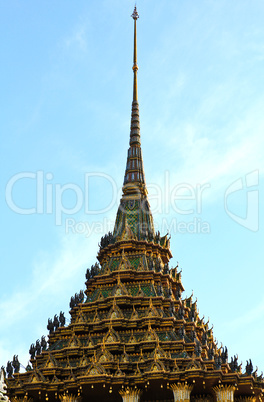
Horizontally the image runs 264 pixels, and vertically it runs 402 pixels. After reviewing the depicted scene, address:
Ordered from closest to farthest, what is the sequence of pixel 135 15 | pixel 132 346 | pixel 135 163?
pixel 132 346, pixel 135 163, pixel 135 15

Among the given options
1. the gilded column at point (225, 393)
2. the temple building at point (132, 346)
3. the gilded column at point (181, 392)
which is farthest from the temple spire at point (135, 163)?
the gilded column at point (225, 393)

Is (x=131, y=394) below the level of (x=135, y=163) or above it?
below

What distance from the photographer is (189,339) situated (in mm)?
64562

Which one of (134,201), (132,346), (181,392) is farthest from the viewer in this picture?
(134,201)

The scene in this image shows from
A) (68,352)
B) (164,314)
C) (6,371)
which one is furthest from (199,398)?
(6,371)

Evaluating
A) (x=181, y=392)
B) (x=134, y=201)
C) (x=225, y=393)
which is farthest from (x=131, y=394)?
(x=134, y=201)

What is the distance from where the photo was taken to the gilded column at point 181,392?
5847cm

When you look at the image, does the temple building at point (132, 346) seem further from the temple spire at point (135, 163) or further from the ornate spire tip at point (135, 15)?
the ornate spire tip at point (135, 15)

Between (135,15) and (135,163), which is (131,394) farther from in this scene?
(135,15)

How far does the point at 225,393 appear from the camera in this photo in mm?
59625

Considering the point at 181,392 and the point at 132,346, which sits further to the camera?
the point at 132,346

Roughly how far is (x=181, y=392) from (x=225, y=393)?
4210mm

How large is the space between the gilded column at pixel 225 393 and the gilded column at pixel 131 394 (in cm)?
731

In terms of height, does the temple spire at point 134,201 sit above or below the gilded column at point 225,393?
above
